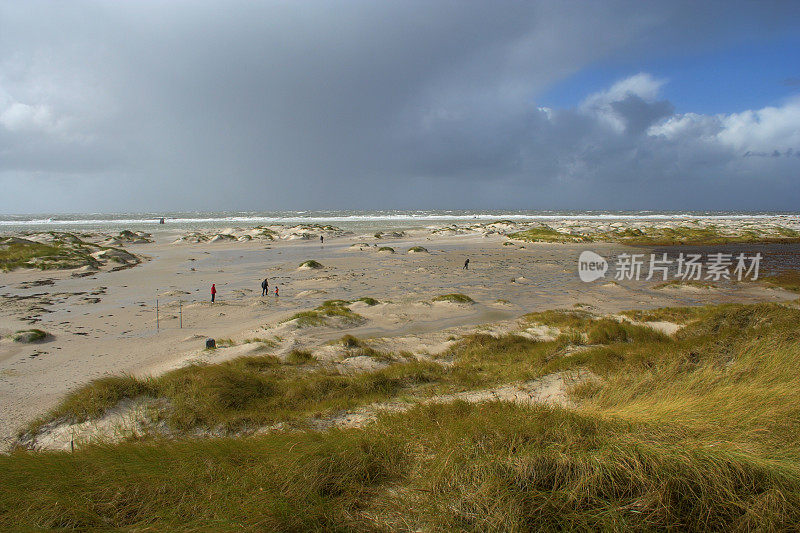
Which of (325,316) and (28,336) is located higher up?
(325,316)

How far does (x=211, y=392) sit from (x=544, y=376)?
7.67 metres

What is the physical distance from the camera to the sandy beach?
1208 centimetres

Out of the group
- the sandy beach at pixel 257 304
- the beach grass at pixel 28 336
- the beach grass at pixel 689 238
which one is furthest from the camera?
the beach grass at pixel 689 238

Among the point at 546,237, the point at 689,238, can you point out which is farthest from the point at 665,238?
the point at 546,237

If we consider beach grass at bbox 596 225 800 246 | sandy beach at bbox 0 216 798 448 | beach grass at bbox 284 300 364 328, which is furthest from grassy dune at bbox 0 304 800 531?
beach grass at bbox 596 225 800 246

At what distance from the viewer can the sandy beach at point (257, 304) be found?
39.6 ft

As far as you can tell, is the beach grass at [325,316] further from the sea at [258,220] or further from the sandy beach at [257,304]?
the sea at [258,220]

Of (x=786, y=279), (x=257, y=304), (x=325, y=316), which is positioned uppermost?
(x=786, y=279)

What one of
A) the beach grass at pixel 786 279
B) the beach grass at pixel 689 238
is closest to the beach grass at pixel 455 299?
the beach grass at pixel 786 279

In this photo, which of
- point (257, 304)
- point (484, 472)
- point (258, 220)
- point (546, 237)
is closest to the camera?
point (484, 472)

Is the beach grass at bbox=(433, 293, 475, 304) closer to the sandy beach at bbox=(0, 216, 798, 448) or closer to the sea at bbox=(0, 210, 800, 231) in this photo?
the sandy beach at bbox=(0, 216, 798, 448)

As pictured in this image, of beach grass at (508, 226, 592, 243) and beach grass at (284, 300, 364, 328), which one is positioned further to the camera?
beach grass at (508, 226, 592, 243)

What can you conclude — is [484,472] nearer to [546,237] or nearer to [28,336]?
[28,336]

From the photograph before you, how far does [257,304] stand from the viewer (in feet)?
66.5
